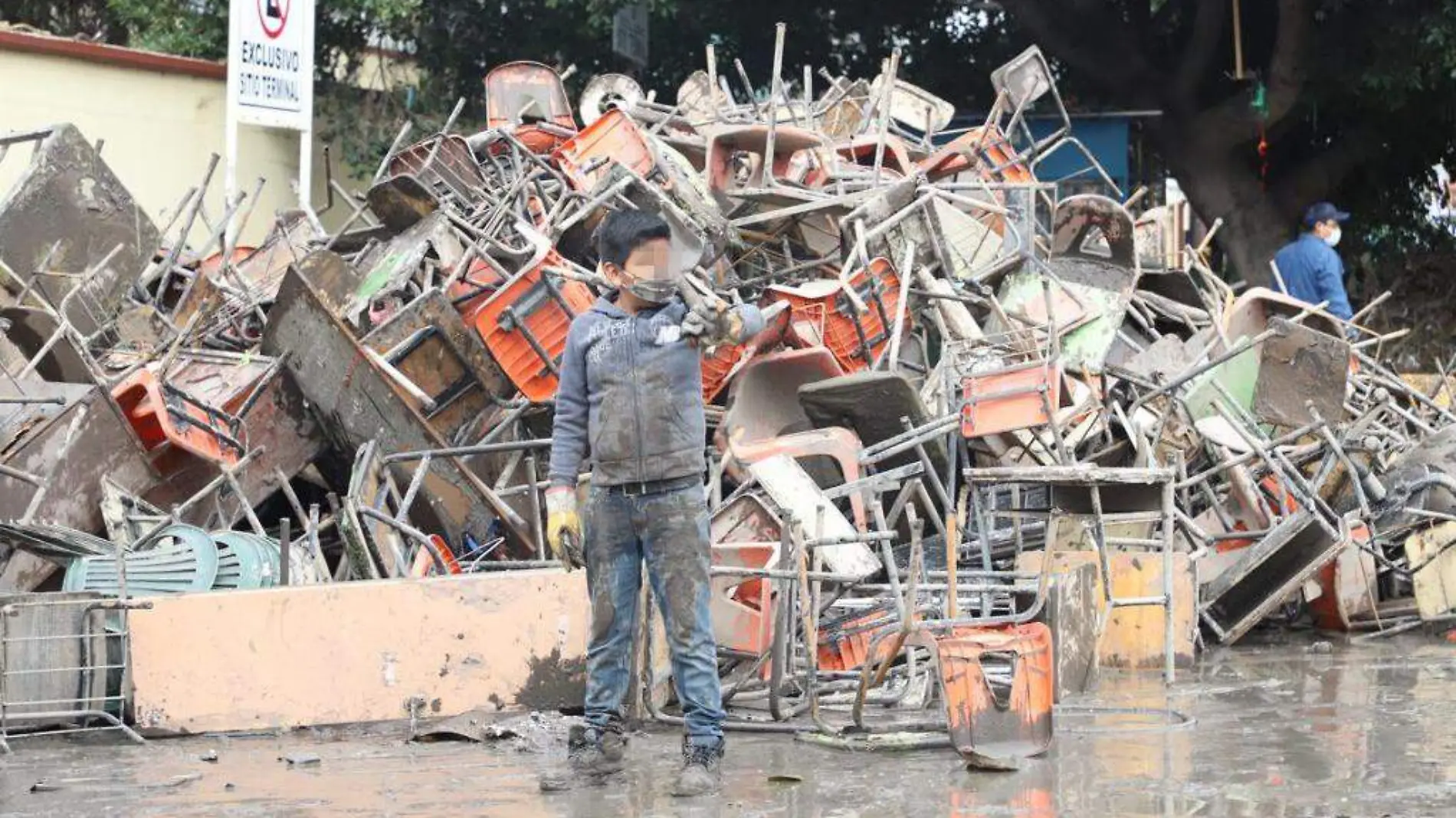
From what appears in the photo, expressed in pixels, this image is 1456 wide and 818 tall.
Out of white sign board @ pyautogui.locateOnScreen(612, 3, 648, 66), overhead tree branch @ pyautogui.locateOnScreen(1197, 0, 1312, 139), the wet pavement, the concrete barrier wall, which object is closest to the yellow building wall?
white sign board @ pyautogui.locateOnScreen(612, 3, 648, 66)

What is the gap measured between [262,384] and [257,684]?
2.30m

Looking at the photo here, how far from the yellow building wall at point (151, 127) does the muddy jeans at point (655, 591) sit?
8.96 m

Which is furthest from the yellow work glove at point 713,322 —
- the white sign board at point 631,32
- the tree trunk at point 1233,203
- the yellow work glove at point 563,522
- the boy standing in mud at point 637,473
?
the tree trunk at point 1233,203

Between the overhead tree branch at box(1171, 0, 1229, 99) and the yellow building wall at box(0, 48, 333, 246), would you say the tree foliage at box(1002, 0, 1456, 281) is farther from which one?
the yellow building wall at box(0, 48, 333, 246)

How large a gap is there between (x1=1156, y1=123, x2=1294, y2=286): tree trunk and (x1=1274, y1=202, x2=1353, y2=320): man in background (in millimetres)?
4797

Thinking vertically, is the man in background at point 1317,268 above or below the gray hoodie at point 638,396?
above

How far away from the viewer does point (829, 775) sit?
5.98 meters

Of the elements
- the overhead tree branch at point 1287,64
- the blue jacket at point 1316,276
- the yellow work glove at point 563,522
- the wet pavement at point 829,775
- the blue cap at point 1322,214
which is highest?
the overhead tree branch at point 1287,64

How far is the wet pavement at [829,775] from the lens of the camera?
5.58m

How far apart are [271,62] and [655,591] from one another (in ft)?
29.4

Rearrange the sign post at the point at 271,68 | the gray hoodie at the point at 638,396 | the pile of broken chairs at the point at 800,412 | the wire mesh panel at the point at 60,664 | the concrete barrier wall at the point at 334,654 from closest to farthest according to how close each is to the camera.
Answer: the gray hoodie at the point at 638,396 → the wire mesh panel at the point at 60,664 → the concrete barrier wall at the point at 334,654 → the pile of broken chairs at the point at 800,412 → the sign post at the point at 271,68

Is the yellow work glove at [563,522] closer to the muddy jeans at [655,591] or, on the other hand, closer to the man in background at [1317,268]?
the muddy jeans at [655,591]

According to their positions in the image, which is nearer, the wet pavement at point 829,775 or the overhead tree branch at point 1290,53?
the wet pavement at point 829,775

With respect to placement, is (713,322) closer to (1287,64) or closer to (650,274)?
(650,274)
